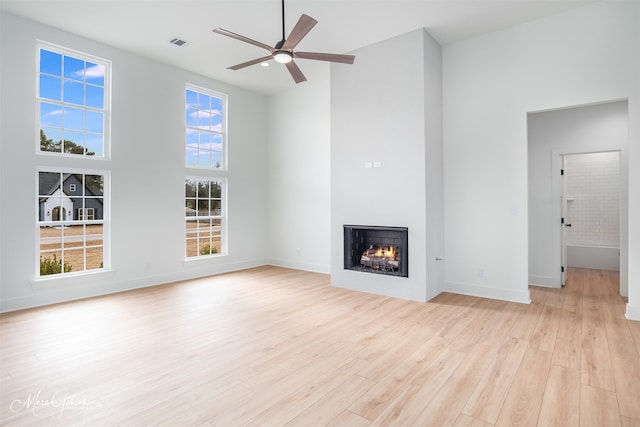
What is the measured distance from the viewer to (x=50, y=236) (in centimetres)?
451

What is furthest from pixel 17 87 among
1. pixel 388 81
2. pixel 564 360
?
pixel 564 360

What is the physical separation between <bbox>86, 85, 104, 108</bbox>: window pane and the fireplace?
4104 mm

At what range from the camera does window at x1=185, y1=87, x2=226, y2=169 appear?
6.17 metres

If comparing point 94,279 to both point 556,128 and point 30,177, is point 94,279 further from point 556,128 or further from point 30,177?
point 556,128

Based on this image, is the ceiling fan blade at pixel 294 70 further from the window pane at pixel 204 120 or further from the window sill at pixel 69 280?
the window sill at pixel 69 280

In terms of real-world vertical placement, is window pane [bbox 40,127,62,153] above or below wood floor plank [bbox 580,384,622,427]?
above

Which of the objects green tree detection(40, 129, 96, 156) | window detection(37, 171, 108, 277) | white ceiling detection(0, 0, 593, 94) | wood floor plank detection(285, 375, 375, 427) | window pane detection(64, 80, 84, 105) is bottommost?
wood floor plank detection(285, 375, 375, 427)

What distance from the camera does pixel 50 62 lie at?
4.55 m

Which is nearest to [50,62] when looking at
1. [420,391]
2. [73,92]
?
[73,92]

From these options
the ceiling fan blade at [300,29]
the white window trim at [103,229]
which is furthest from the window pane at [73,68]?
the ceiling fan blade at [300,29]

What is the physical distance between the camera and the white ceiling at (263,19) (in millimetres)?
3918

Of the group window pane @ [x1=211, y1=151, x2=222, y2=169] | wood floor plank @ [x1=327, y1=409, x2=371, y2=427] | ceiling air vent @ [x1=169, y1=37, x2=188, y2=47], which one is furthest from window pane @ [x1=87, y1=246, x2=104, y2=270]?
wood floor plank @ [x1=327, y1=409, x2=371, y2=427]

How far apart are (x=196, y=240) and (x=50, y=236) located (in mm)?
2195

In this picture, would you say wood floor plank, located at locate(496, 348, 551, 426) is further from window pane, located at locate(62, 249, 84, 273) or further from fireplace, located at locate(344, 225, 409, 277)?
window pane, located at locate(62, 249, 84, 273)
